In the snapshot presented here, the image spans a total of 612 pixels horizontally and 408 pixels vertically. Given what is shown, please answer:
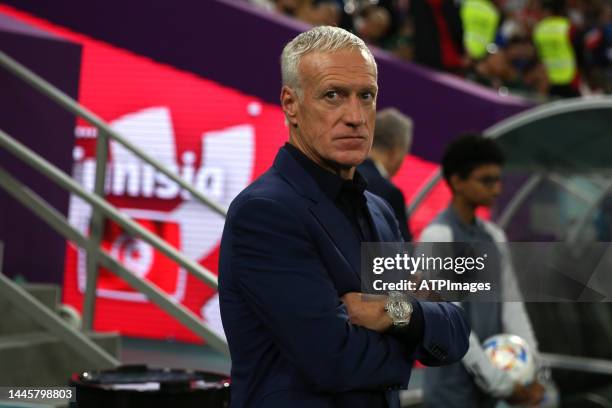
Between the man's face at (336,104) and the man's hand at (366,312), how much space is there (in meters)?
0.30

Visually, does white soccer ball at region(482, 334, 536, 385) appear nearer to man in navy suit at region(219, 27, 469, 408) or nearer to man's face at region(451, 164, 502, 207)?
man's face at region(451, 164, 502, 207)

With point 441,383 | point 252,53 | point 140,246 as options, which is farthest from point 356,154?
point 140,246

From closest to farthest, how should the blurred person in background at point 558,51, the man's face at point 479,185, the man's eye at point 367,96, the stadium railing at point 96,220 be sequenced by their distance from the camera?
the man's eye at point 367,96 → the man's face at point 479,185 → the stadium railing at point 96,220 → the blurred person in background at point 558,51

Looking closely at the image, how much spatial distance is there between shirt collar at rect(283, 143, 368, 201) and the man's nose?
123mm

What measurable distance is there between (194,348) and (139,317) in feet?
2.35

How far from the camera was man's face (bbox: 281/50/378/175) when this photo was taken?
7.62 feet

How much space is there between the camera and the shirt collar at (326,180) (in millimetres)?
2355

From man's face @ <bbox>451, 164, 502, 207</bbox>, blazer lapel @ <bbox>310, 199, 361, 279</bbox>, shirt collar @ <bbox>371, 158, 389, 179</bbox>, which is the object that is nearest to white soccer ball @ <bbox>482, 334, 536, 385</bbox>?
man's face @ <bbox>451, 164, 502, 207</bbox>

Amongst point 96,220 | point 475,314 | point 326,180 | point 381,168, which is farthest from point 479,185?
point 326,180

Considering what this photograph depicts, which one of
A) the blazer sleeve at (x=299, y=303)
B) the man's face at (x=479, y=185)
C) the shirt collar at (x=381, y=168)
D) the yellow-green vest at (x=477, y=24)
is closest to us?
the blazer sleeve at (x=299, y=303)

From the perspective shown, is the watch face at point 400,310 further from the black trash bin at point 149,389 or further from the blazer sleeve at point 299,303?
the black trash bin at point 149,389

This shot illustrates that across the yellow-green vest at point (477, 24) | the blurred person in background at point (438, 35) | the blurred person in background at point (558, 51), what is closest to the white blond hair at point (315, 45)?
the blurred person in background at point (438, 35)

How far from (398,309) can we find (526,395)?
2474 millimetres

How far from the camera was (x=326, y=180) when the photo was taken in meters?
2.36
